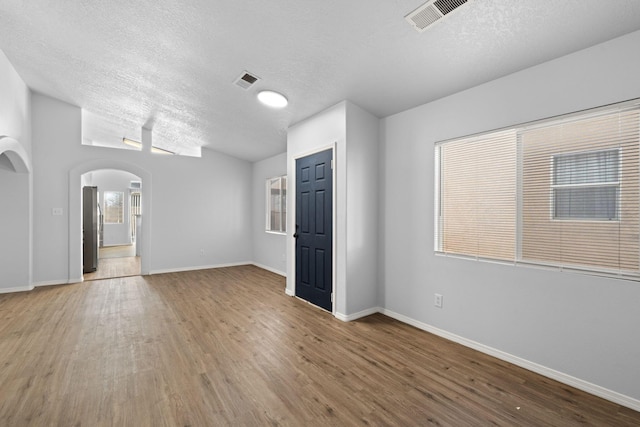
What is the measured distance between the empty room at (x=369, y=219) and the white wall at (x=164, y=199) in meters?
0.10

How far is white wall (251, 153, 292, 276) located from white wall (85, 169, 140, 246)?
5.87 m

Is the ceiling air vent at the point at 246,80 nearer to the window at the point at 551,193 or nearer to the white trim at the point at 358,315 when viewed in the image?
the window at the point at 551,193

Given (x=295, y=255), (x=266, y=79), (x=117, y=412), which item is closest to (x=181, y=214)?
(x=295, y=255)

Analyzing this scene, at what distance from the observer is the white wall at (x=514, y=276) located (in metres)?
1.96

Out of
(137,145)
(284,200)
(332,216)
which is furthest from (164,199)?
(332,216)

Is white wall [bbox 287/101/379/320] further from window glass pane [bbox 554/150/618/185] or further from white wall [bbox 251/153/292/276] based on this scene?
white wall [bbox 251/153/292/276]

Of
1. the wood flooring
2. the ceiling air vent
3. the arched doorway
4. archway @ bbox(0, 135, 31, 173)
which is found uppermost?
the ceiling air vent

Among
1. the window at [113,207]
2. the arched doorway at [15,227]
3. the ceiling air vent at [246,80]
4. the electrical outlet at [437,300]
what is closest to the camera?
the electrical outlet at [437,300]

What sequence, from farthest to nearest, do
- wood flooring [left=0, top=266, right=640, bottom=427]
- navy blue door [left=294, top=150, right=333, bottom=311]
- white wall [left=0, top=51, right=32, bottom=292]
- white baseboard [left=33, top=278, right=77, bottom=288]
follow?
white baseboard [left=33, top=278, right=77, bottom=288] → white wall [left=0, top=51, right=32, bottom=292] → navy blue door [left=294, top=150, right=333, bottom=311] → wood flooring [left=0, top=266, right=640, bottom=427]

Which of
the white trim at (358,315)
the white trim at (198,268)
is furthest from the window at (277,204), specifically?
the white trim at (358,315)

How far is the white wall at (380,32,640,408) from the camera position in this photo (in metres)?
1.96

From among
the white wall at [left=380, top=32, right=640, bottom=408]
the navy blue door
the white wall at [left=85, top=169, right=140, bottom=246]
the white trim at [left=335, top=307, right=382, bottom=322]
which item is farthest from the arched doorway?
the white wall at [left=380, top=32, right=640, bottom=408]

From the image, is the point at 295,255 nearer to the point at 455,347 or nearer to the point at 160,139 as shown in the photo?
the point at 455,347

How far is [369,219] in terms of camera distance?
3625 mm
